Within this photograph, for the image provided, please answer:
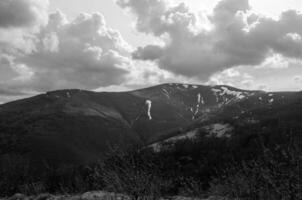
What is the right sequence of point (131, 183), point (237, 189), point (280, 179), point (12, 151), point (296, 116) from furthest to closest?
point (12, 151), point (296, 116), point (237, 189), point (131, 183), point (280, 179)

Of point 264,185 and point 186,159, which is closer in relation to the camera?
point 264,185

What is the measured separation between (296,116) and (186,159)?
78097mm

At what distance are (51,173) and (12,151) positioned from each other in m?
167

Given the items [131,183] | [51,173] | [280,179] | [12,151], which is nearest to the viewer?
[280,179]

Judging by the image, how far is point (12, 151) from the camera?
197 metres

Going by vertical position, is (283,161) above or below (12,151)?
above

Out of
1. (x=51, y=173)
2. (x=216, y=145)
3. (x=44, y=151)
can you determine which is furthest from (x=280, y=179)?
(x=44, y=151)

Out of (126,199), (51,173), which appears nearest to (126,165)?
(126,199)

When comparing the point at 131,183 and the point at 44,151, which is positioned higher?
the point at 131,183

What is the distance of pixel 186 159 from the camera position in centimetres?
8556

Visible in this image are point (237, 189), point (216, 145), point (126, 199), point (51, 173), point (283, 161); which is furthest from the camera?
point (216, 145)

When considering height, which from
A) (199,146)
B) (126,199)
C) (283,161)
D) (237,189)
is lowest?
(199,146)

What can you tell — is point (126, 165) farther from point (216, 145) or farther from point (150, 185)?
point (216, 145)

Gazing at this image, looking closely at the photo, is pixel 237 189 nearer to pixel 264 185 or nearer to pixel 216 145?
pixel 264 185
